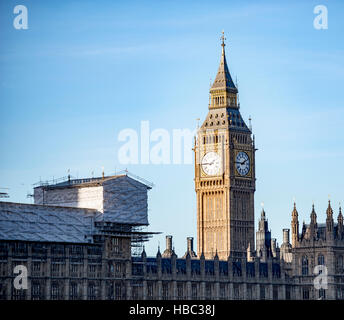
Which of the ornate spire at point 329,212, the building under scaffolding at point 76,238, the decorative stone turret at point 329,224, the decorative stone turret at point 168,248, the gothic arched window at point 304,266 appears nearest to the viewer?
the building under scaffolding at point 76,238

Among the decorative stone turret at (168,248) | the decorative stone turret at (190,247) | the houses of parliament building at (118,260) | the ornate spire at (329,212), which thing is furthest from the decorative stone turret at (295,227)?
the decorative stone turret at (168,248)

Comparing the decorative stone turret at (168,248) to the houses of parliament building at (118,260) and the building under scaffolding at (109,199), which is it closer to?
the houses of parliament building at (118,260)

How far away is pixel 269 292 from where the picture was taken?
18400cm

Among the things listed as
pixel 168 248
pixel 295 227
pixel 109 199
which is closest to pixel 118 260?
pixel 109 199

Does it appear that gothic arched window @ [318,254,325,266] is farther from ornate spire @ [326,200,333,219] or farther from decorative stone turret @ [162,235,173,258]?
decorative stone turret @ [162,235,173,258]

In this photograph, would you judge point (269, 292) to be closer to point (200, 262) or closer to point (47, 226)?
point (200, 262)

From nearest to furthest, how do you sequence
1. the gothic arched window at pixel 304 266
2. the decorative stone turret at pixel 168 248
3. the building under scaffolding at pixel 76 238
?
the building under scaffolding at pixel 76 238
the gothic arched window at pixel 304 266
the decorative stone turret at pixel 168 248

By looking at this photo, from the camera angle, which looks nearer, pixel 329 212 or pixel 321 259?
pixel 329 212

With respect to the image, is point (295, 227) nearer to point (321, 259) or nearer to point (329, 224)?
point (329, 224)

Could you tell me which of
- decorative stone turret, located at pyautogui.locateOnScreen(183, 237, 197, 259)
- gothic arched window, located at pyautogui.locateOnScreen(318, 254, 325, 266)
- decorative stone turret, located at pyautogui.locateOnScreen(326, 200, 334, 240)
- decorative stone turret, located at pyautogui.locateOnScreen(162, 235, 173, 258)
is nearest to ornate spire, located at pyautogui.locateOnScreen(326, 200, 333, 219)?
decorative stone turret, located at pyautogui.locateOnScreen(326, 200, 334, 240)

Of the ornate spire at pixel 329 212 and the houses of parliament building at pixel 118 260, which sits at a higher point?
the ornate spire at pixel 329 212

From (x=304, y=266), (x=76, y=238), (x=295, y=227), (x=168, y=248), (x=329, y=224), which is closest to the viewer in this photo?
(x=76, y=238)
